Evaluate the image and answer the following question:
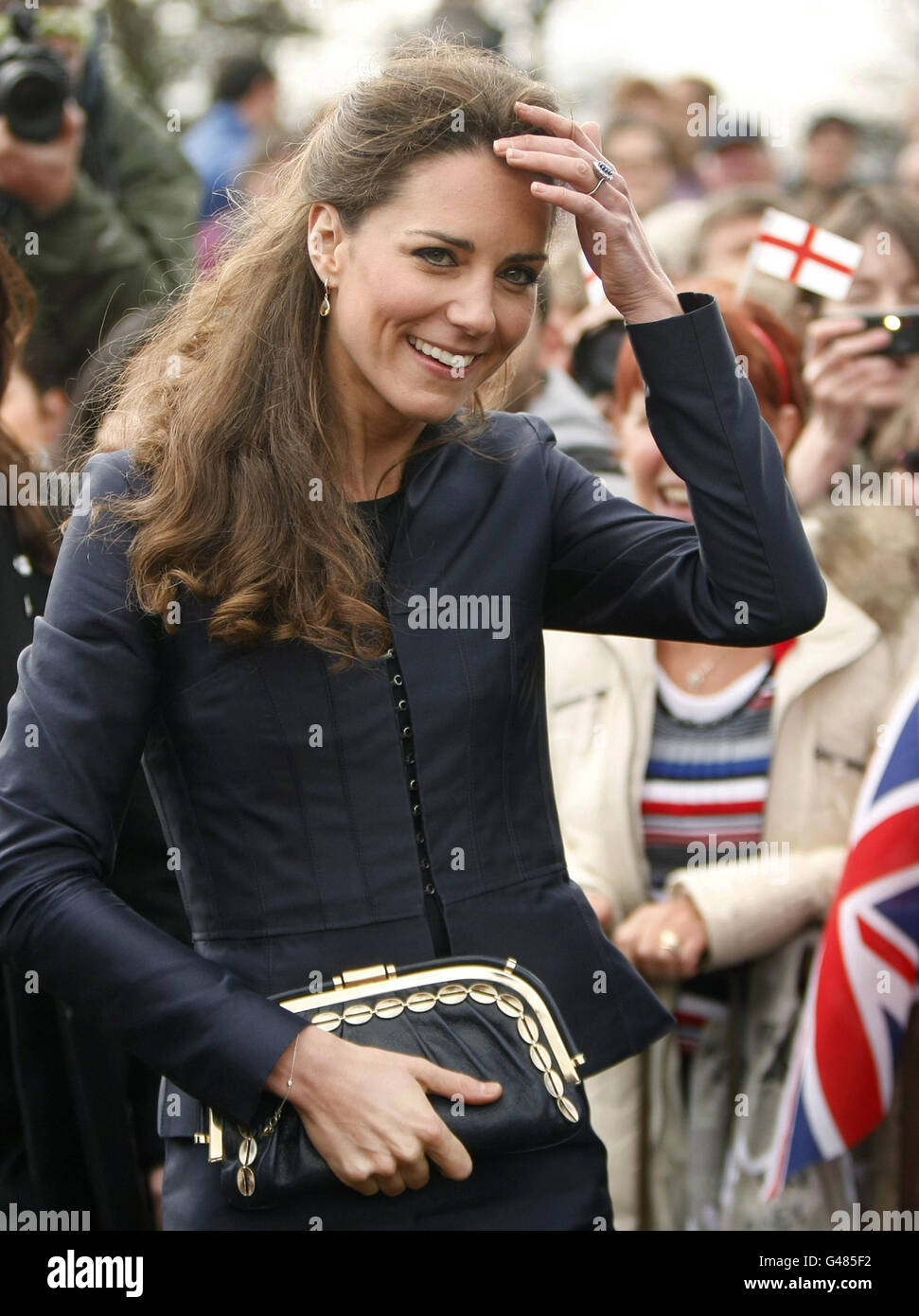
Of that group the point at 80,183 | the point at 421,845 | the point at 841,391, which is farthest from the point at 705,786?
the point at 80,183

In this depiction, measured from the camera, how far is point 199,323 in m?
1.96

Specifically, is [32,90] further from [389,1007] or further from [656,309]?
[389,1007]

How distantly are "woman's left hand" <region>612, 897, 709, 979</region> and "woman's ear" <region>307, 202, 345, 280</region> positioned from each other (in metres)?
1.46

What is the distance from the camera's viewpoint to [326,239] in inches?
71.9

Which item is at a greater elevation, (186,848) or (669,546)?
(669,546)

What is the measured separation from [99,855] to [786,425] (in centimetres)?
201

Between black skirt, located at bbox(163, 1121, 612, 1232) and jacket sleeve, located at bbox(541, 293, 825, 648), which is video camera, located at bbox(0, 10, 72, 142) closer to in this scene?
jacket sleeve, located at bbox(541, 293, 825, 648)

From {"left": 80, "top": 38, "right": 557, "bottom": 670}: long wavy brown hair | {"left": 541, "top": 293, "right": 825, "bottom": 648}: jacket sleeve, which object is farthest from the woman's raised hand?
{"left": 541, "top": 293, "right": 825, "bottom": 648}: jacket sleeve

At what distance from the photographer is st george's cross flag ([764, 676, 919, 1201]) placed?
2828 millimetres

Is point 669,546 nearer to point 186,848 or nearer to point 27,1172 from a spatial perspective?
point 186,848

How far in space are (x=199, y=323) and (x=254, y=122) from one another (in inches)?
131

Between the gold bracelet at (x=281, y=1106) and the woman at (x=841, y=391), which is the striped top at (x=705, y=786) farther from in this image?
the gold bracelet at (x=281, y=1106)

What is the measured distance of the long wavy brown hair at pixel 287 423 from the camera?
1701mm
